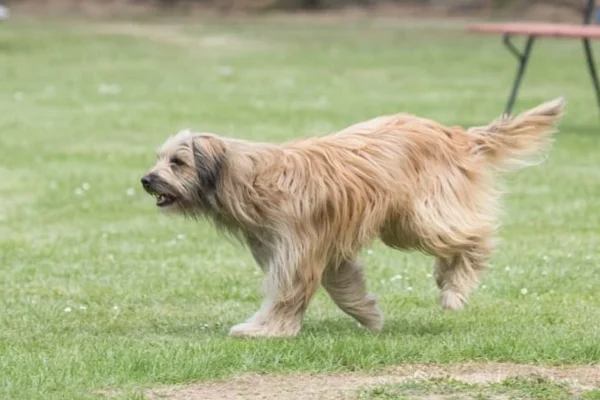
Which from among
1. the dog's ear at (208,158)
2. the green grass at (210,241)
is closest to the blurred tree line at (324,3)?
the green grass at (210,241)

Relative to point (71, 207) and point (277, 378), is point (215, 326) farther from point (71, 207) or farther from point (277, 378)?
point (71, 207)

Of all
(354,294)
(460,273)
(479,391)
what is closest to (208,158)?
(354,294)

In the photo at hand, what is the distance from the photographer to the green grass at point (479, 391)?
612 centimetres

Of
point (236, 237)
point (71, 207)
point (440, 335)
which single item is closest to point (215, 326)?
point (236, 237)

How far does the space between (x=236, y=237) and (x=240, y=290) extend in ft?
4.93

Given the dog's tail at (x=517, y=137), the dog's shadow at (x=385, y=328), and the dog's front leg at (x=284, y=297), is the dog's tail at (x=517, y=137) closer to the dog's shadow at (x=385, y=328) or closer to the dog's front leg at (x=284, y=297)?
the dog's shadow at (x=385, y=328)

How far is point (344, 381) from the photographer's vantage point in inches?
255

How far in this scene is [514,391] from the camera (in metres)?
6.21

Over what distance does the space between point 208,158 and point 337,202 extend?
0.69 metres

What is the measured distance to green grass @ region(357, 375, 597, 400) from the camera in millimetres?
6125

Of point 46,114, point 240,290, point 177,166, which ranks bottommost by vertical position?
point 46,114

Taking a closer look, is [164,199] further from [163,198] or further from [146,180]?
[146,180]

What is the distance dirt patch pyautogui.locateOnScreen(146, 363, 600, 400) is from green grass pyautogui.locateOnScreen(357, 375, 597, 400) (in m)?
0.07

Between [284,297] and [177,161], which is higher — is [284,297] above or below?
below
